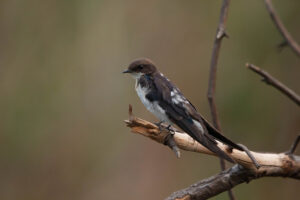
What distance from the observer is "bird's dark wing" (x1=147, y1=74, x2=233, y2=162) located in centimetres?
168

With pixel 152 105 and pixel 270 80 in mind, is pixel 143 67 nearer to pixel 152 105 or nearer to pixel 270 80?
pixel 152 105

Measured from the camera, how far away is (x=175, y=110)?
72.7 inches

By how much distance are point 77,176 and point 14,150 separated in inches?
15.1

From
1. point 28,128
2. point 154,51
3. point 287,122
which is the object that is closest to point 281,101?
point 287,122

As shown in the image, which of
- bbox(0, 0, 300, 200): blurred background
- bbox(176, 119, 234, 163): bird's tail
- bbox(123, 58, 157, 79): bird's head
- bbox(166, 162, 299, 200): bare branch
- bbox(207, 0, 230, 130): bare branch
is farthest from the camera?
bbox(0, 0, 300, 200): blurred background

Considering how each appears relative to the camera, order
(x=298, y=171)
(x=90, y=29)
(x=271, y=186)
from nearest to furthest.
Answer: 1. (x=298, y=171)
2. (x=90, y=29)
3. (x=271, y=186)

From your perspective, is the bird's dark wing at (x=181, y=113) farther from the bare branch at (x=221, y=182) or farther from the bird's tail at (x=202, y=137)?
the bare branch at (x=221, y=182)

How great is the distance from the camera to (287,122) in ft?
10.5

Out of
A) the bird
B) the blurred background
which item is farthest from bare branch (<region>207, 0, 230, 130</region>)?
the blurred background

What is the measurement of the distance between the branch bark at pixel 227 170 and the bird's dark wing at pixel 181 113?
5 centimetres

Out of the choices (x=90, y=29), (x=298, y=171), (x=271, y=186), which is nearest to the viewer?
(x=298, y=171)

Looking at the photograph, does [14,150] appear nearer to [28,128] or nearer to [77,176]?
[28,128]

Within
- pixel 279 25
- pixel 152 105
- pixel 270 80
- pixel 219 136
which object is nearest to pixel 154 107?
pixel 152 105

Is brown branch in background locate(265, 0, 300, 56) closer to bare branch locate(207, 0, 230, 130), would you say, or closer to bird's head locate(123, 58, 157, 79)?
bare branch locate(207, 0, 230, 130)
